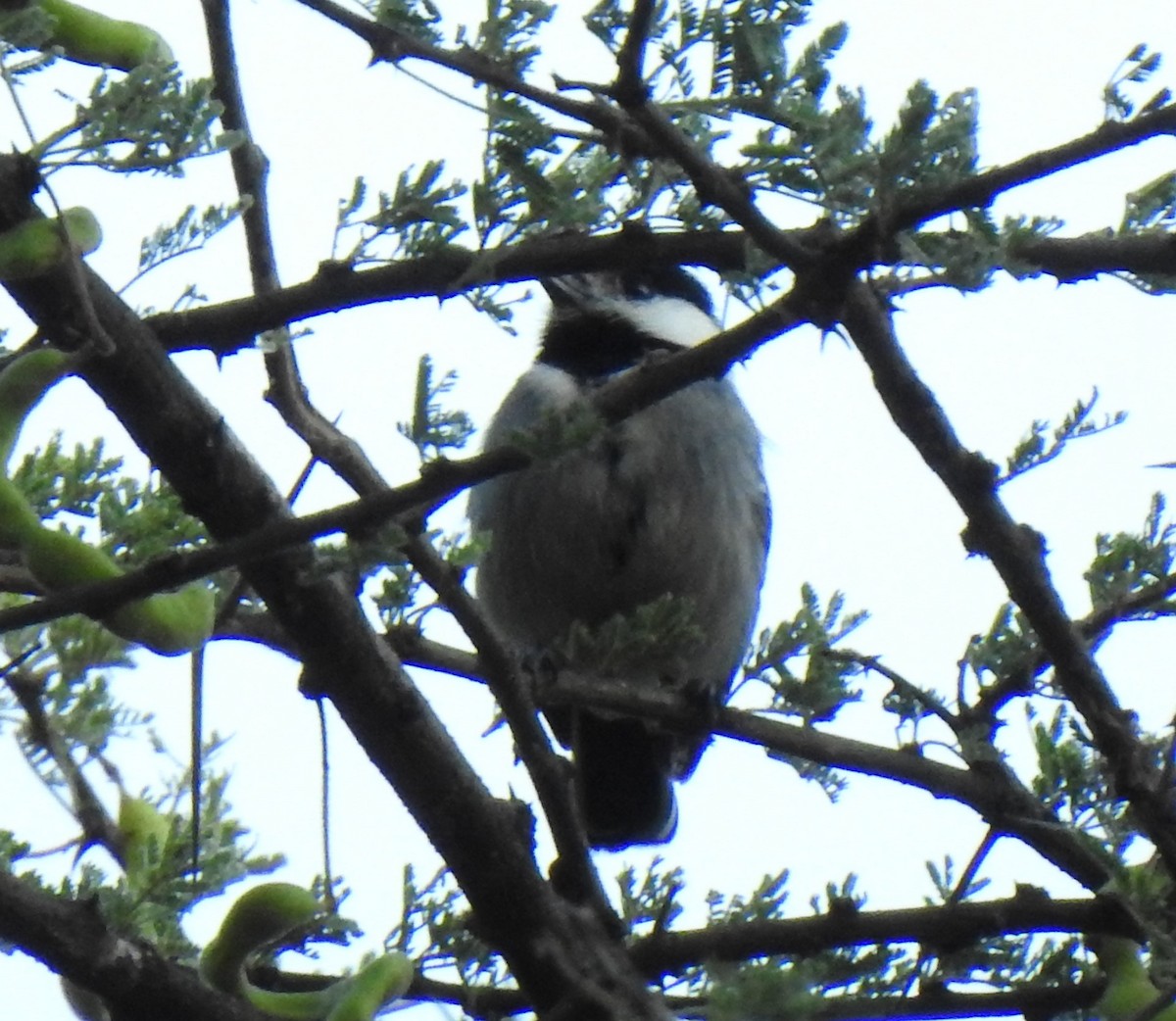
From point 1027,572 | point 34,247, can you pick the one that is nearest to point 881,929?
point 1027,572

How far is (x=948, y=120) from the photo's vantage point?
174 centimetres

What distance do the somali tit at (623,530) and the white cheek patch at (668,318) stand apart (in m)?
0.01

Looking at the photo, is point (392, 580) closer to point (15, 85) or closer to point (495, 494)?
point (15, 85)

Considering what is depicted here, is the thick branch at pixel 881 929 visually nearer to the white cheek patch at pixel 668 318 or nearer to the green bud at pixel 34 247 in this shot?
the green bud at pixel 34 247

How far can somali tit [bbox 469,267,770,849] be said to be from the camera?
4051 millimetres

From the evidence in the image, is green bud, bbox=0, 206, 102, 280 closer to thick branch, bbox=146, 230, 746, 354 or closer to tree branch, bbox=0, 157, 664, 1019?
tree branch, bbox=0, 157, 664, 1019

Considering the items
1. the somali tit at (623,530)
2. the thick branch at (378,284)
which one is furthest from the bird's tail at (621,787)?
the thick branch at (378,284)

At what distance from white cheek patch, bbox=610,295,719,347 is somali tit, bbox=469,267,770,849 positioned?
0.01m

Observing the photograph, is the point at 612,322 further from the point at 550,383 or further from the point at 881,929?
the point at 881,929

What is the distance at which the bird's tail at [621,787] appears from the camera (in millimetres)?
4379

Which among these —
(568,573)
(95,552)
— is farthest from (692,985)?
(568,573)

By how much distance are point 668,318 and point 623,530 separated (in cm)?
80

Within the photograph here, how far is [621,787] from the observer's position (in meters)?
4.39

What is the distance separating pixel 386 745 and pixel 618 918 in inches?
15.8
